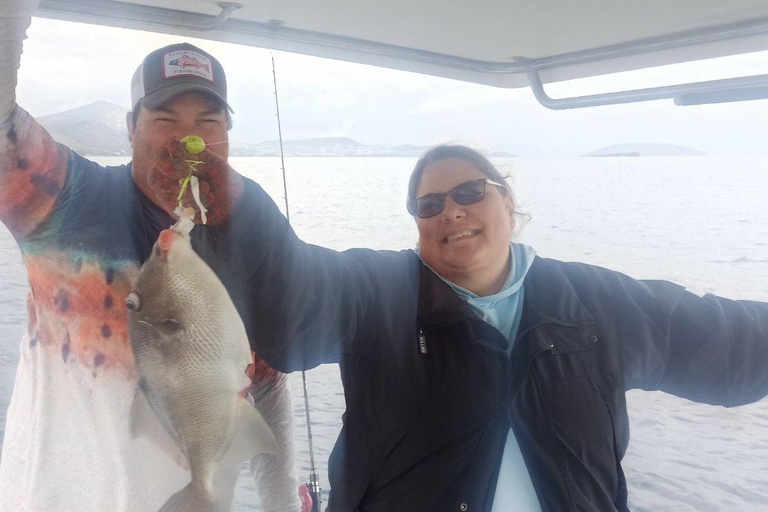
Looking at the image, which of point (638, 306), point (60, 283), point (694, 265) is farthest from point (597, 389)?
point (694, 265)

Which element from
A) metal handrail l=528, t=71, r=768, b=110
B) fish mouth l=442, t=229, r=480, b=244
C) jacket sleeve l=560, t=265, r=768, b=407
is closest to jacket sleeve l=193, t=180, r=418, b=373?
fish mouth l=442, t=229, r=480, b=244

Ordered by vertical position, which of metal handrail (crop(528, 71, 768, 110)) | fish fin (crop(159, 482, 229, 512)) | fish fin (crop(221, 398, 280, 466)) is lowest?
fish fin (crop(159, 482, 229, 512))

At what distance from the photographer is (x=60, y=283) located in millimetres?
1214

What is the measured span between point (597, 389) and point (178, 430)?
120 centimetres

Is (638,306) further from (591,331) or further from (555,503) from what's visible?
(555,503)

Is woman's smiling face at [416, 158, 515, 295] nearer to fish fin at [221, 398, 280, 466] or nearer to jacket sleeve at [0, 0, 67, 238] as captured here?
fish fin at [221, 398, 280, 466]

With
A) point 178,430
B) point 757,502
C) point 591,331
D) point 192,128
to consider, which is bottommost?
point 757,502

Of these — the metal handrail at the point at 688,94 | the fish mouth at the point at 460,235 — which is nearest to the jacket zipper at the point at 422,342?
the fish mouth at the point at 460,235

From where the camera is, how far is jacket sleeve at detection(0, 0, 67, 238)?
3.51 feet

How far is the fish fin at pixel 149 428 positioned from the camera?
42.1 inches

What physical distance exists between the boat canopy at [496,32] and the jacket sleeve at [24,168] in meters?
0.36

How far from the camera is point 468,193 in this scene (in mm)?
1860

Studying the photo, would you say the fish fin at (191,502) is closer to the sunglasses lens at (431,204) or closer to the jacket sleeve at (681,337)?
the sunglasses lens at (431,204)

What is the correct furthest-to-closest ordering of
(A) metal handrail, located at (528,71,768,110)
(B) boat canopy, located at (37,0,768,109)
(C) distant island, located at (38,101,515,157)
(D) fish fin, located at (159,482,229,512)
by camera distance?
(A) metal handrail, located at (528,71,768,110)
(B) boat canopy, located at (37,0,768,109)
(C) distant island, located at (38,101,515,157)
(D) fish fin, located at (159,482,229,512)
